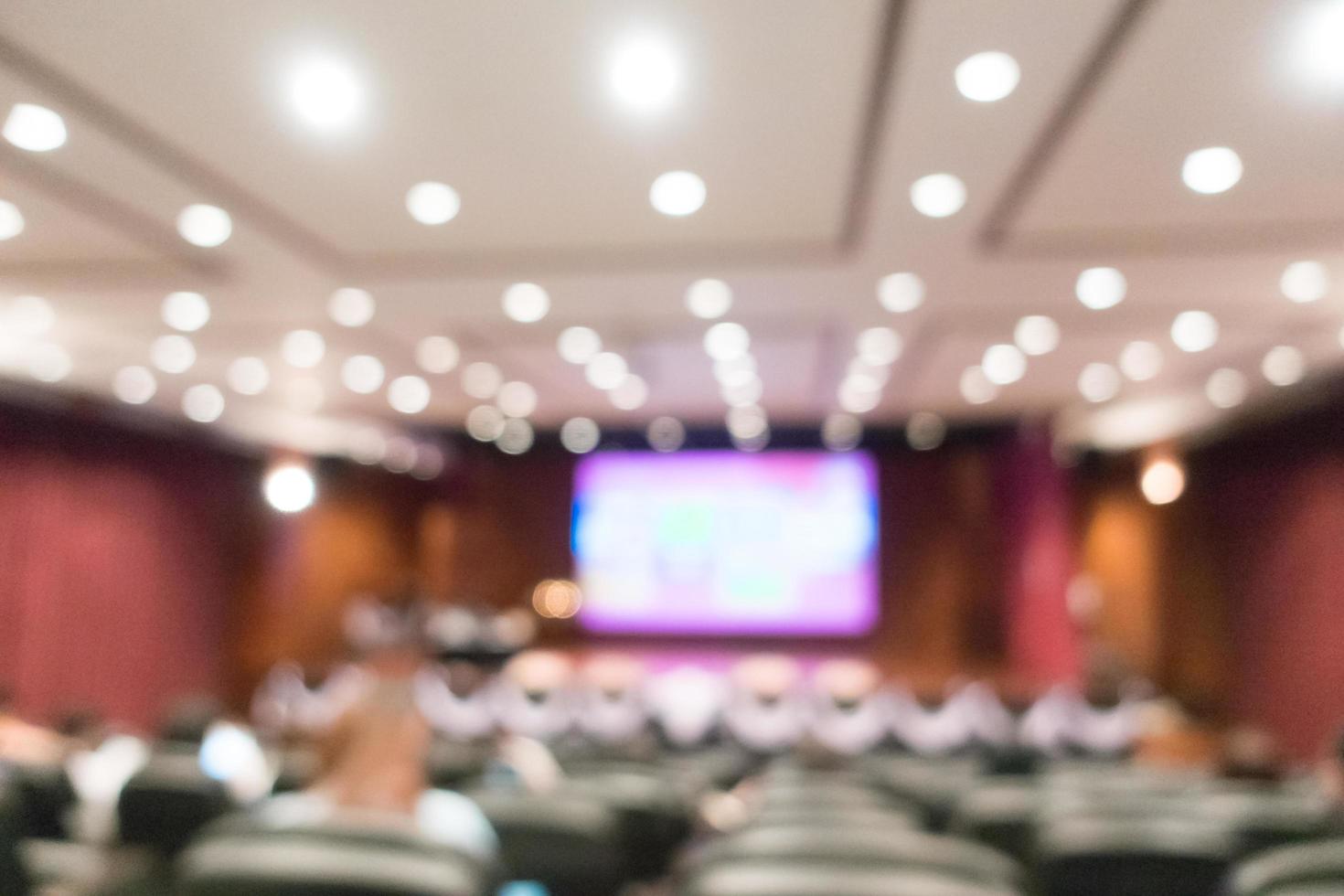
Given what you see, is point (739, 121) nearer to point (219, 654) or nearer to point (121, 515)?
point (121, 515)

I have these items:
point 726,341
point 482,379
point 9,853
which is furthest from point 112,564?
point 9,853

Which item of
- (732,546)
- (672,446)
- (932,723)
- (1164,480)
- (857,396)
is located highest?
(672,446)

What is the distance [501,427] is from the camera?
13.8 meters

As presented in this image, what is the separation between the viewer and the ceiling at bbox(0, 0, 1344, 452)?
3.54 m

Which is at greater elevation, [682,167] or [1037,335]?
[1037,335]

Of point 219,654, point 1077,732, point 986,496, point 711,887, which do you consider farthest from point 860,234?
point 219,654

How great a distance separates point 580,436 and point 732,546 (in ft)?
9.37

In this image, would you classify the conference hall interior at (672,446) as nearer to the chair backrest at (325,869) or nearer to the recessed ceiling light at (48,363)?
the chair backrest at (325,869)

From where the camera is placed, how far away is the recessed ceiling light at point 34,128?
4.24 metres

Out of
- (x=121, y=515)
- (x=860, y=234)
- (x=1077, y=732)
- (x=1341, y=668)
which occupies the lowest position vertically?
(x=1077, y=732)

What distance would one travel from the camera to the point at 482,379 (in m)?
10.2

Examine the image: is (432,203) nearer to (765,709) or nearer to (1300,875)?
(1300,875)

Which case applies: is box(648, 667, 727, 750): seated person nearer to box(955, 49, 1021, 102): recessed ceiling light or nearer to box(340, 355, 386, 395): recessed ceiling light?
box(340, 355, 386, 395): recessed ceiling light

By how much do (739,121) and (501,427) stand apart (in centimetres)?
998
